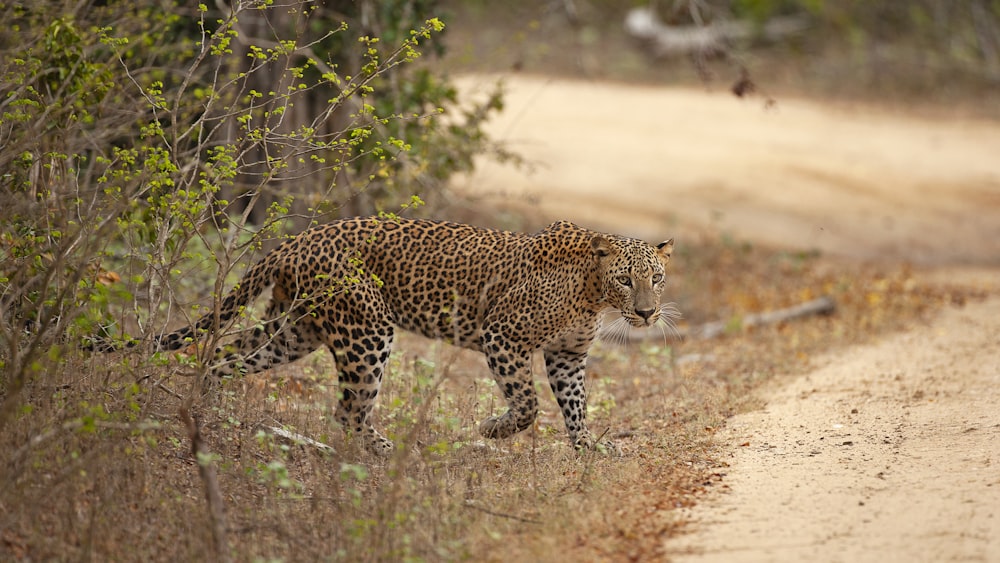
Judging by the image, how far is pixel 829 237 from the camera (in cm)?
1777

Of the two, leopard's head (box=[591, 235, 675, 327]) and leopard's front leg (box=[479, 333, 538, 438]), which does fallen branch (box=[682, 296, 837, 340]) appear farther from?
leopard's front leg (box=[479, 333, 538, 438])

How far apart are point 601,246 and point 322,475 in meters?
2.35

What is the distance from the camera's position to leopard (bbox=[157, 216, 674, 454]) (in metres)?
7.75

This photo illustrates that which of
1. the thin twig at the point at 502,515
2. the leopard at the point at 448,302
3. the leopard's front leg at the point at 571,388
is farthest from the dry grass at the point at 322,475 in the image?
the leopard at the point at 448,302

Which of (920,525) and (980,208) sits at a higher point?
(920,525)

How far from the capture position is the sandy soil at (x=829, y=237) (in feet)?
20.5

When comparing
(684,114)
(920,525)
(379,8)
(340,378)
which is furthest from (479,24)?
(920,525)

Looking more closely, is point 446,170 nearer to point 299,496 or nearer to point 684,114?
point 299,496

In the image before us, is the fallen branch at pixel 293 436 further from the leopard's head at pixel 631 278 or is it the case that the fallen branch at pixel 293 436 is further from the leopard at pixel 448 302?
the leopard's head at pixel 631 278

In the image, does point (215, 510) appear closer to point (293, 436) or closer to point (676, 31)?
point (293, 436)

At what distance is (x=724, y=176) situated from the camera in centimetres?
2045

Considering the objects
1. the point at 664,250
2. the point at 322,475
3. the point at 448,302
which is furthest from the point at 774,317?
the point at 322,475

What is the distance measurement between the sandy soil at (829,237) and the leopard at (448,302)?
121cm

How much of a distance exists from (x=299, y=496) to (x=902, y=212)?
583 inches
